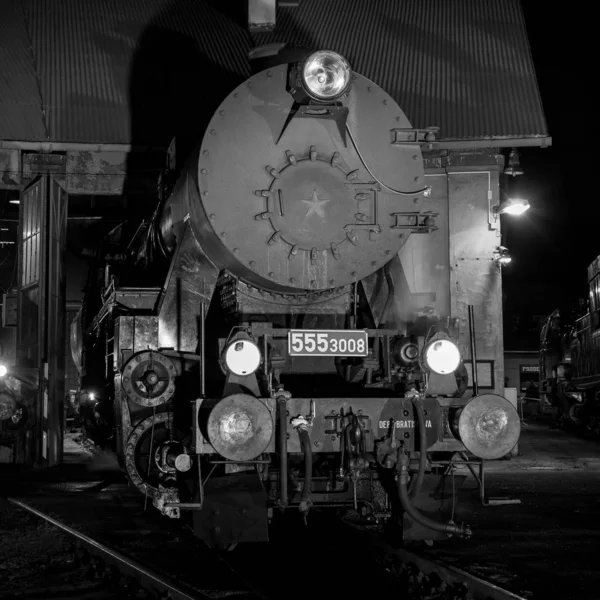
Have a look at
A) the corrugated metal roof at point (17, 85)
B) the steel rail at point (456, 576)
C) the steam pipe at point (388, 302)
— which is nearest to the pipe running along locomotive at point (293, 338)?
the steam pipe at point (388, 302)

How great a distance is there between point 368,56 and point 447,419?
21.2 ft

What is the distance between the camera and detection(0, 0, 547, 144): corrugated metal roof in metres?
10.2

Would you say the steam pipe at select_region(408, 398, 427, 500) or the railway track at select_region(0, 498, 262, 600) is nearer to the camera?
the railway track at select_region(0, 498, 262, 600)

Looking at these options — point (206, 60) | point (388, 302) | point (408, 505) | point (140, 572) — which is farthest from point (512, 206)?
point (140, 572)

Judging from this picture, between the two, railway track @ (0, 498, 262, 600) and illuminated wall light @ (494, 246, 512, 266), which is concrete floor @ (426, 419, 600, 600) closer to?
railway track @ (0, 498, 262, 600)

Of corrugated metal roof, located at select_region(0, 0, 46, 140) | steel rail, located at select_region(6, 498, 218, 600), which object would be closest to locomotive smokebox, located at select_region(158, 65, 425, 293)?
steel rail, located at select_region(6, 498, 218, 600)

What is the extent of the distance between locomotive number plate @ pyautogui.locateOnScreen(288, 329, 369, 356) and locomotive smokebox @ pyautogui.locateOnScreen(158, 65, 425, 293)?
1.98 ft

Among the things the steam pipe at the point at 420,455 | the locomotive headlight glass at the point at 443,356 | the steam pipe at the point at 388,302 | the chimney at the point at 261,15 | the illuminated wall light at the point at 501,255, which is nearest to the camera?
the steam pipe at the point at 420,455

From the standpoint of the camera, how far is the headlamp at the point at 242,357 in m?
5.11

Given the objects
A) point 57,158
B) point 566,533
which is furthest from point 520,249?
point 566,533

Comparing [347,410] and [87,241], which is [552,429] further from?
[347,410]

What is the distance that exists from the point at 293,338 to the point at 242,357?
353 millimetres

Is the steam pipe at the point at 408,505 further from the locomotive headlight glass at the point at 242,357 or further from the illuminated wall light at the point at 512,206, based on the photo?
the illuminated wall light at the point at 512,206

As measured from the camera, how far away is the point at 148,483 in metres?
6.10
